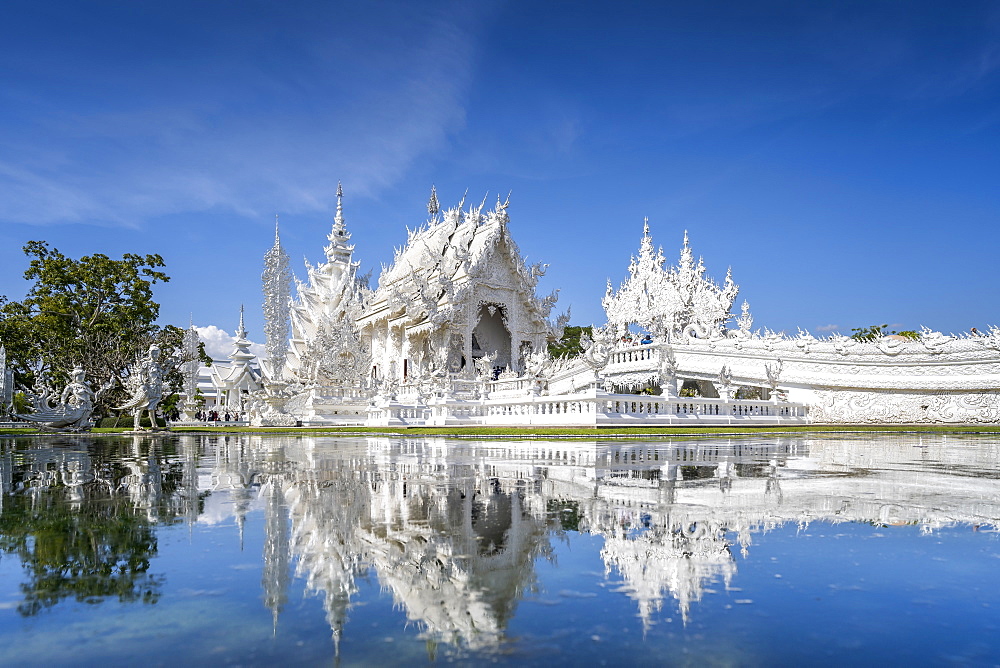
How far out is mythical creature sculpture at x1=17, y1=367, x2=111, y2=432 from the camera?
63.4 ft

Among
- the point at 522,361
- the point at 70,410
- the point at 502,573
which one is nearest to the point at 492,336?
the point at 522,361

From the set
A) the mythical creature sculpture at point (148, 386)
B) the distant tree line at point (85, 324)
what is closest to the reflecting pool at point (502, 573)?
the mythical creature sculpture at point (148, 386)

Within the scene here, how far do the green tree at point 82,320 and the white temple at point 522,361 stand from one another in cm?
699

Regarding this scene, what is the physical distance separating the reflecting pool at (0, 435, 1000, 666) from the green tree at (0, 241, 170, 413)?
2533 centimetres

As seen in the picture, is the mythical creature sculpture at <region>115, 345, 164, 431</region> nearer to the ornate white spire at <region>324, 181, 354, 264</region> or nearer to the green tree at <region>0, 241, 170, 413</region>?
the green tree at <region>0, 241, 170, 413</region>

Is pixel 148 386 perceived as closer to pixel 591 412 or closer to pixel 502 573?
pixel 591 412

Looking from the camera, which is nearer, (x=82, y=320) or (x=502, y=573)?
(x=502, y=573)

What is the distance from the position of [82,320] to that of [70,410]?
40.8 feet

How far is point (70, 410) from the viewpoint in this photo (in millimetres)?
19609

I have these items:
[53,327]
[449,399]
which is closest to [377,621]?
[449,399]

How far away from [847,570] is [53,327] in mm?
33137

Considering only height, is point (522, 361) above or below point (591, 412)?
above

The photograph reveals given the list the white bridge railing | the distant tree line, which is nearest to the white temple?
the white bridge railing

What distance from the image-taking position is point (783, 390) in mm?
26906
